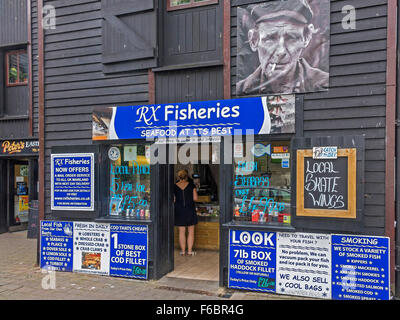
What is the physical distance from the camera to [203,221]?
726cm

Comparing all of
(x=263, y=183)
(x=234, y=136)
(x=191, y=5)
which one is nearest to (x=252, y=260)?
(x=263, y=183)

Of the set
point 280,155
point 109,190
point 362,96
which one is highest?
point 362,96

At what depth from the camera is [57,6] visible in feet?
20.3

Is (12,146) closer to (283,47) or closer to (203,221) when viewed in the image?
(203,221)

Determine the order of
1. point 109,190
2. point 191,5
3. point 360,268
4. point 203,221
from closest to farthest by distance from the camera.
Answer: point 360,268 → point 191,5 → point 109,190 → point 203,221

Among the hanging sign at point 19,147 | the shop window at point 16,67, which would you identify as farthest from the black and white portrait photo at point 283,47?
the shop window at point 16,67

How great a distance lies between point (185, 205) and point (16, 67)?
263 inches

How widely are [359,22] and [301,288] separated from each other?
139 inches

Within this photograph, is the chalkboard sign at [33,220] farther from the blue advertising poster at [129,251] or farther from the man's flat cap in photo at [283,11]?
the man's flat cap in photo at [283,11]

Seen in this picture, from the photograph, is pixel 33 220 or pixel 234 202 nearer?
pixel 234 202

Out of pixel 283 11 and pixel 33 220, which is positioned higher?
pixel 283 11

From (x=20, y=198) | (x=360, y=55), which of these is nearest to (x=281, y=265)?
(x=360, y=55)

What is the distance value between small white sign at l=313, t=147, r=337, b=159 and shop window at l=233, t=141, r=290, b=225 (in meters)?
0.45

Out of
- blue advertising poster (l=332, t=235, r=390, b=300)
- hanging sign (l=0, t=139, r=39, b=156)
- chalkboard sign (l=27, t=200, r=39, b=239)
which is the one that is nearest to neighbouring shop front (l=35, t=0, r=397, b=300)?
blue advertising poster (l=332, t=235, r=390, b=300)
